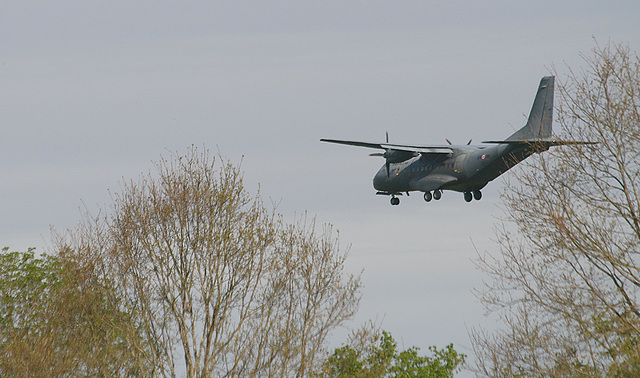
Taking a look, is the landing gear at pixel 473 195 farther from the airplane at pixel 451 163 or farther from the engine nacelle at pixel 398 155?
the engine nacelle at pixel 398 155

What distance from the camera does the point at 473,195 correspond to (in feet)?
158

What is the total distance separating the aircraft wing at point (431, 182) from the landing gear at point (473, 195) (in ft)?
6.42

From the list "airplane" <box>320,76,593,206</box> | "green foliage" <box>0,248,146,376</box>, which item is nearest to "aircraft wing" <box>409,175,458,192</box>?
"airplane" <box>320,76,593,206</box>

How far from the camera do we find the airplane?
143ft

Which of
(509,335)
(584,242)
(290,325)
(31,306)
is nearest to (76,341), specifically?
(31,306)

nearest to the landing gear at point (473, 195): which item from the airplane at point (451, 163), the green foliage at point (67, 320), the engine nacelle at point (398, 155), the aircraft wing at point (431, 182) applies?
the airplane at point (451, 163)

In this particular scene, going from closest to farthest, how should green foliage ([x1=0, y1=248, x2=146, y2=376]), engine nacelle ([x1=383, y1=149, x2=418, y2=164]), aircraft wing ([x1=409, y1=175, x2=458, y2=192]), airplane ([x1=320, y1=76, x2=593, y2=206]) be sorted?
green foliage ([x1=0, y1=248, x2=146, y2=376]) → airplane ([x1=320, y1=76, x2=593, y2=206]) → aircraft wing ([x1=409, y1=175, x2=458, y2=192]) → engine nacelle ([x1=383, y1=149, x2=418, y2=164])

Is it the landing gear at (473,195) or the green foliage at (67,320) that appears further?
the landing gear at (473,195)

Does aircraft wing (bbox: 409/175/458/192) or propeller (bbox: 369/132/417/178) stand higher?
propeller (bbox: 369/132/417/178)

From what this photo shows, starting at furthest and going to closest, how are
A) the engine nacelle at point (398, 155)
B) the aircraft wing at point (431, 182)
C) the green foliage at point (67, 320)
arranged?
the engine nacelle at point (398, 155) → the aircraft wing at point (431, 182) → the green foliage at point (67, 320)

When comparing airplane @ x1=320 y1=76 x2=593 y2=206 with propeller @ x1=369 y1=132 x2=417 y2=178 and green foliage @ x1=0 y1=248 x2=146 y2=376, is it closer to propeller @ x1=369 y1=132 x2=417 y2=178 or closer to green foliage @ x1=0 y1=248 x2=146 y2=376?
propeller @ x1=369 y1=132 x2=417 y2=178

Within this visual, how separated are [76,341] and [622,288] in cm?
1809

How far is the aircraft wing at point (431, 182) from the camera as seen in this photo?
46.8 m

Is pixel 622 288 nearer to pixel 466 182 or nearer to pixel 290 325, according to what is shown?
pixel 290 325
